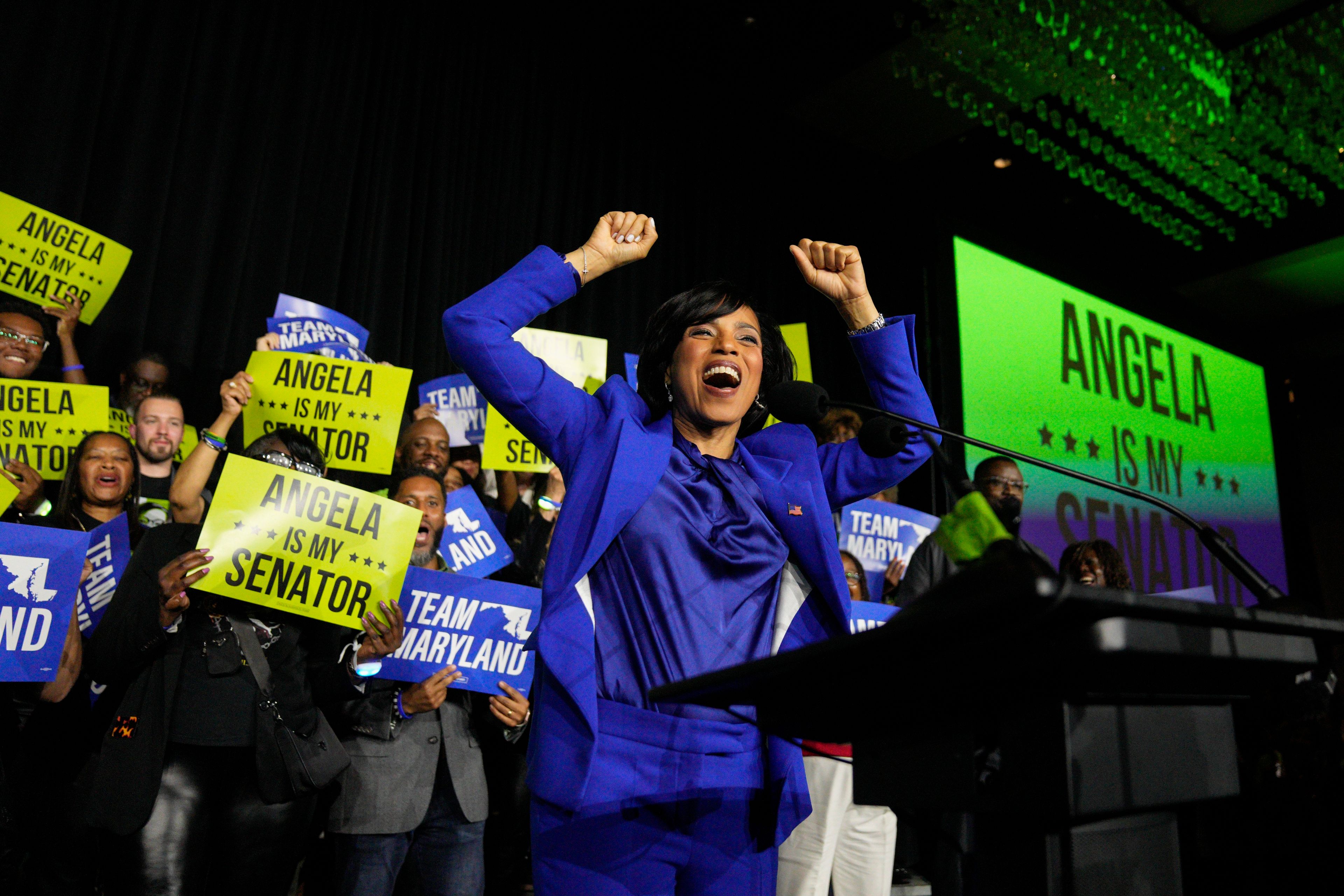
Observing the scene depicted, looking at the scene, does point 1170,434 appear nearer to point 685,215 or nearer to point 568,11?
point 685,215

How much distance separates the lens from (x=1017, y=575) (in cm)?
76

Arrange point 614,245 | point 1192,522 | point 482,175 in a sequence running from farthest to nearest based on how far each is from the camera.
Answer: point 482,175, point 614,245, point 1192,522

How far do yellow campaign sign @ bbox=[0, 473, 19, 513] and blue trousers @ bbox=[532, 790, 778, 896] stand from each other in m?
2.14

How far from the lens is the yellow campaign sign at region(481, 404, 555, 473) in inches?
166

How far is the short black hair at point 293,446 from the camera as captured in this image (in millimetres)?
3240

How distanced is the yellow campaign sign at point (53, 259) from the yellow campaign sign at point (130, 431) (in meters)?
0.39

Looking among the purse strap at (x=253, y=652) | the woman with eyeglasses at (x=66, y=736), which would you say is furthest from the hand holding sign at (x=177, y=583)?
the woman with eyeglasses at (x=66, y=736)

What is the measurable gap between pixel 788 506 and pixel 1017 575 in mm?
780

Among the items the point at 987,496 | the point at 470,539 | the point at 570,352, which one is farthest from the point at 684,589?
the point at 570,352

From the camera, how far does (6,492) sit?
275 centimetres

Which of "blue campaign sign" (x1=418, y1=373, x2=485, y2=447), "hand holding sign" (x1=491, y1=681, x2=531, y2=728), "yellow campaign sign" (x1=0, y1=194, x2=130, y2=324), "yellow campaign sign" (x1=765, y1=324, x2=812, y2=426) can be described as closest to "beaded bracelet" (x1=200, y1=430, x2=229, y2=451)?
"yellow campaign sign" (x1=0, y1=194, x2=130, y2=324)

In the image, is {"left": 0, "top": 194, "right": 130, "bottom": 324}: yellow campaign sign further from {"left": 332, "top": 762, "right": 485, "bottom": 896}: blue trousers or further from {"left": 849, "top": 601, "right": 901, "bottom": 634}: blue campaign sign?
{"left": 849, "top": 601, "right": 901, "bottom": 634}: blue campaign sign

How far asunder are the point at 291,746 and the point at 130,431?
1770 mm

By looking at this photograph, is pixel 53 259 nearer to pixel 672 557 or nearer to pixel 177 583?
pixel 177 583
